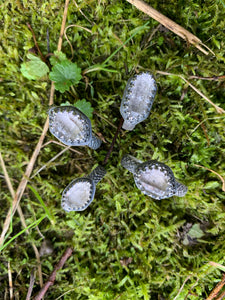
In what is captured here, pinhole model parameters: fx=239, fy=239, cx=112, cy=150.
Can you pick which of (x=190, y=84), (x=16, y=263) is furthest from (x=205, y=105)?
(x=16, y=263)

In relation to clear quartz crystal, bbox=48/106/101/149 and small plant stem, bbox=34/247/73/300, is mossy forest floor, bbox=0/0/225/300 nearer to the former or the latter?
small plant stem, bbox=34/247/73/300

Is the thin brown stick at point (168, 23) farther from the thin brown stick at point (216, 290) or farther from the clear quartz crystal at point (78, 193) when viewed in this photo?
the thin brown stick at point (216, 290)

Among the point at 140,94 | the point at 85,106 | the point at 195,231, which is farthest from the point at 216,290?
the point at 85,106

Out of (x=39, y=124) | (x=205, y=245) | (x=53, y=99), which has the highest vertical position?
(x=53, y=99)

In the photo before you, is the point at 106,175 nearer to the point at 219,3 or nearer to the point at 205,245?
the point at 205,245

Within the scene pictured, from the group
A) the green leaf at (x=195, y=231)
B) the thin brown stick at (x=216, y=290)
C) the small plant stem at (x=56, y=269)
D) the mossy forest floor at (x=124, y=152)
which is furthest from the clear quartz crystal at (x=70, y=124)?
the thin brown stick at (x=216, y=290)

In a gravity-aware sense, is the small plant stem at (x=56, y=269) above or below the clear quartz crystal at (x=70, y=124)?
below
